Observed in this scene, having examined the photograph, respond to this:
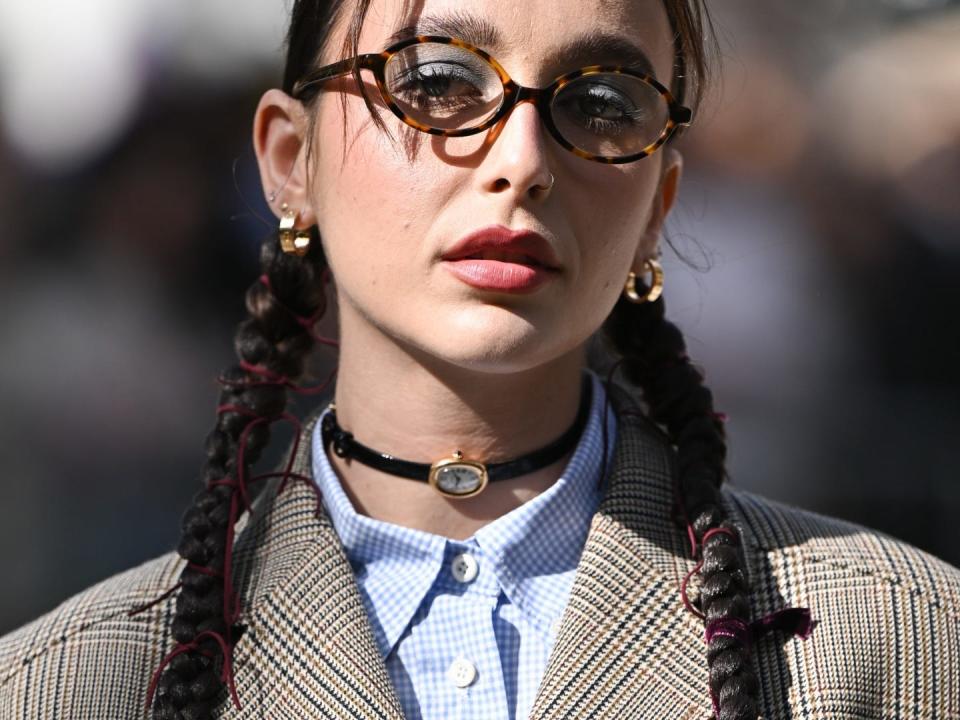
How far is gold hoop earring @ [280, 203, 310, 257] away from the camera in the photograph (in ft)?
8.16

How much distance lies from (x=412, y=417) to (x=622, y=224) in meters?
0.46

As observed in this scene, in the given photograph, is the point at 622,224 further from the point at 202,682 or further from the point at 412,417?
the point at 202,682

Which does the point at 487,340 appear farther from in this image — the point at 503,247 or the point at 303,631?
the point at 303,631

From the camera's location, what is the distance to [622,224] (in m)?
2.30

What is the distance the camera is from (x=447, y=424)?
7.63 ft

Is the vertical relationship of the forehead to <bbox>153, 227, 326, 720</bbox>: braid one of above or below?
above

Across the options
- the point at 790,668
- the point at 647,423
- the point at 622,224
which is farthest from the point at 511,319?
the point at 790,668

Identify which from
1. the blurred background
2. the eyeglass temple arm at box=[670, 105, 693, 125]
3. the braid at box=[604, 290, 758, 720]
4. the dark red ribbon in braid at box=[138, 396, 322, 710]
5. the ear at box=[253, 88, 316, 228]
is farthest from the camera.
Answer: the blurred background

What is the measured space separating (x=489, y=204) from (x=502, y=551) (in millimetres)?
554

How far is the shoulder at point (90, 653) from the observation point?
A: 2.23 meters

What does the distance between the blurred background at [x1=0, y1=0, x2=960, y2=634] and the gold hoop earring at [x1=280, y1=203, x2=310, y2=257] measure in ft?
9.91

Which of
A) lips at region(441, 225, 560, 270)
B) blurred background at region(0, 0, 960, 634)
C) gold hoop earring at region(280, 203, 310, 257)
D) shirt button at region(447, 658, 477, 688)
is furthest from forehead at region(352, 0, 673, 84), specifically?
blurred background at region(0, 0, 960, 634)

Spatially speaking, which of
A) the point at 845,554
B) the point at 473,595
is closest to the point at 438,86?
the point at 473,595

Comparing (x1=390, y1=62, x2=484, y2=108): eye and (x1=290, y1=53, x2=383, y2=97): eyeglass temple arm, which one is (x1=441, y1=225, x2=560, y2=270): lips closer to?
(x1=390, y1=62, x2=484, y2=108): eye
